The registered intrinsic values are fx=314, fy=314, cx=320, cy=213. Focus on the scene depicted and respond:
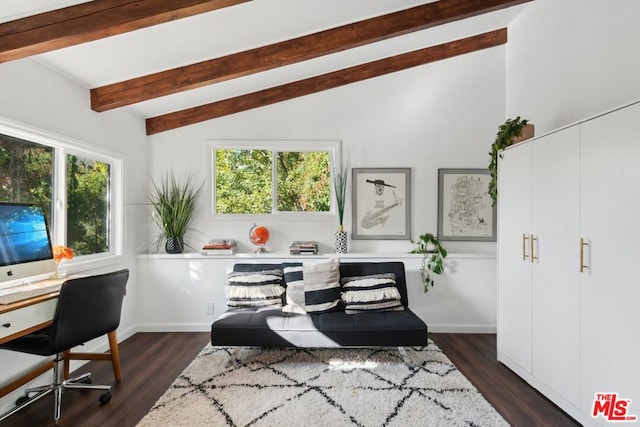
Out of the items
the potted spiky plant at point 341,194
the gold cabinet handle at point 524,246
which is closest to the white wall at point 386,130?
the potted spiky plant at point 341,194

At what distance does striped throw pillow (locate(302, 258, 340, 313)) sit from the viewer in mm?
2906

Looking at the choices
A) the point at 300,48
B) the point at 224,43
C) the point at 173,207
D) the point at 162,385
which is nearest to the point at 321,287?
the point at 162,385

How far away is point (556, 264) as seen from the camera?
2.15 meters

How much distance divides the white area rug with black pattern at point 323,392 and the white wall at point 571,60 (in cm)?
218

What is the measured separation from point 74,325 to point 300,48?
106 inches

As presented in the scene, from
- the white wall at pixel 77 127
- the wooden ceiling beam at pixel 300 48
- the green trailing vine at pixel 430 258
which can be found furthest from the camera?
the green trailing vine at pixel 430 258

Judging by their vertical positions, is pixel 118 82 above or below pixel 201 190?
above

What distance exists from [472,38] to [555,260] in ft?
9.02

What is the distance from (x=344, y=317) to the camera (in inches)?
109

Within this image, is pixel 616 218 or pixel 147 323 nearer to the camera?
pixel 616 218

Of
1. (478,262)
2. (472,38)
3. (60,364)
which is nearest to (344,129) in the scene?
(472,38)

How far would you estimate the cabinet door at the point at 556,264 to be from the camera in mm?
1995

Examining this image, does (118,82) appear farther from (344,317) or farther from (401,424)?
(401,424)

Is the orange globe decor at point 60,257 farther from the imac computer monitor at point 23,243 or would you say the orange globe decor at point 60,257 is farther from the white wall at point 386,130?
the white wall at point 386,130
